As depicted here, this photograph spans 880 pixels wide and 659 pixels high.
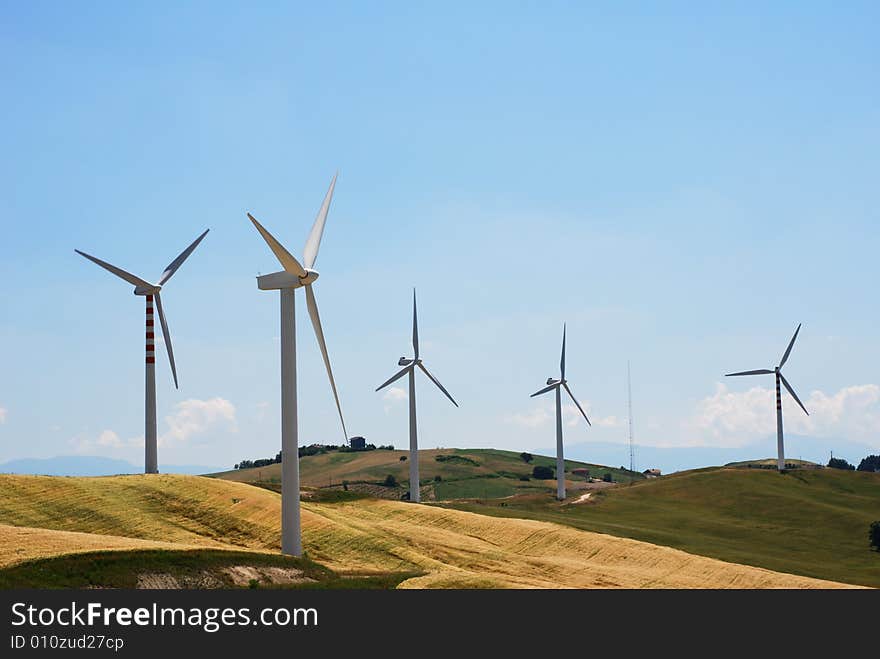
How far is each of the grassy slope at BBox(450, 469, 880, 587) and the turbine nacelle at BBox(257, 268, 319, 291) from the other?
5267cm

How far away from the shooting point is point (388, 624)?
127 feet

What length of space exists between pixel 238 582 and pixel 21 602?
16.9 m

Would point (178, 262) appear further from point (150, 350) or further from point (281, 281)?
point (281, 281)

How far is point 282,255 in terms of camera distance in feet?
219

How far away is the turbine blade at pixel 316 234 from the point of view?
232 ft

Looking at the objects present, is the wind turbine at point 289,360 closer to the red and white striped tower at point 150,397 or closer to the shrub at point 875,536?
the red and white striped tower at point 150,397

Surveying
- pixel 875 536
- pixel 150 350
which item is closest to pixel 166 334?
pixel 150 350

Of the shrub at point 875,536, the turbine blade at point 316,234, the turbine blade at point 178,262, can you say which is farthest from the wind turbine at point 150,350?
the shrub at point 875,536

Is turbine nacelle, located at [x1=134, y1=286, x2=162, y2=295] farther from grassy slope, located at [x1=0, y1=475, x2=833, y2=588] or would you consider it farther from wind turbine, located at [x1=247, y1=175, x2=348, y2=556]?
wind turbine, located at [x1=247, y1=175, x2=348, y2=556]

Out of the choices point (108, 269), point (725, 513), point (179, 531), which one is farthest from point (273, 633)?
point (725, 513)

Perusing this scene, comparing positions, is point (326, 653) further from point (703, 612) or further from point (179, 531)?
point (179, 531)

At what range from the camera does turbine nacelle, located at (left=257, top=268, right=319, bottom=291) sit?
222 feet

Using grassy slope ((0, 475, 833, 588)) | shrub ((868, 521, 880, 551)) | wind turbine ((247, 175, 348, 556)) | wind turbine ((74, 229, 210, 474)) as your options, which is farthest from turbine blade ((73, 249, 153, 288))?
shrub ((868, 521, 880, 551))

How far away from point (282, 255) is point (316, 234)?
6.67 m
